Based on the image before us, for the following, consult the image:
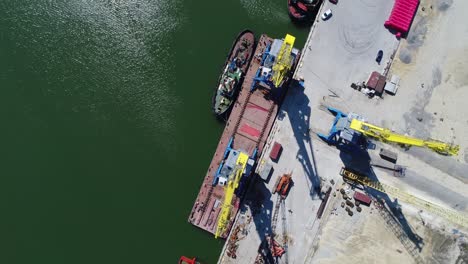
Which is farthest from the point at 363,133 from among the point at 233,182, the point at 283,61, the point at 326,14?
the point at 326,14

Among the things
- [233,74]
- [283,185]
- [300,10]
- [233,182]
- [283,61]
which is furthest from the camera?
[300,10]

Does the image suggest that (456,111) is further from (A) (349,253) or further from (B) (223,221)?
(B) (223,221)

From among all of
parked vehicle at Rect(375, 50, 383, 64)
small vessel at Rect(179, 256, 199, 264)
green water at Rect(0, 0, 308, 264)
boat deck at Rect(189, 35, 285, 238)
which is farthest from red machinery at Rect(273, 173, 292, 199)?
parked vehicle at Rect(375, 50, 383, 64)

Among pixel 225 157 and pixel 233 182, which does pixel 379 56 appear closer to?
pixel 225 157

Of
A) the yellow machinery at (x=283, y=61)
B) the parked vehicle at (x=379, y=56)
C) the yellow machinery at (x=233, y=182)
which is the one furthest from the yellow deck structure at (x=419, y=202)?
the yellow machinery at (x=283, y=61)

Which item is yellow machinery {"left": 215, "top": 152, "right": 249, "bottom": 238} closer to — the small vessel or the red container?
the red container

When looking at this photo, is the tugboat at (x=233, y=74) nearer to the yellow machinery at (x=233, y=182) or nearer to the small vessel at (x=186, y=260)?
the yellow machinery at (x=233, y=182)
